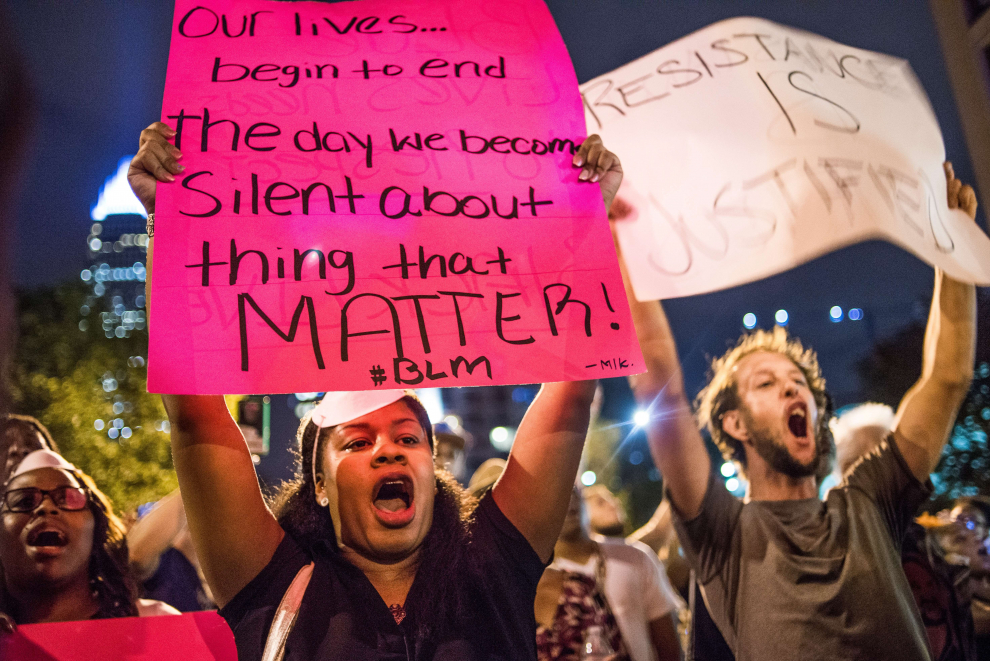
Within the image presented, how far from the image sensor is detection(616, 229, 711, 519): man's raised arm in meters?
1.81

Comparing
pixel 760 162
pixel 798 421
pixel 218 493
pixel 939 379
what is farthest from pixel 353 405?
pixel 939 379

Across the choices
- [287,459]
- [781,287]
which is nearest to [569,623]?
[287,459]

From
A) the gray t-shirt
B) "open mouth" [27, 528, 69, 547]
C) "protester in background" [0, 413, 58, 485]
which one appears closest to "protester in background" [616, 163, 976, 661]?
the gray t-shirt

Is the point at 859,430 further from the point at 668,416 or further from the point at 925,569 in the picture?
the point at 668,416

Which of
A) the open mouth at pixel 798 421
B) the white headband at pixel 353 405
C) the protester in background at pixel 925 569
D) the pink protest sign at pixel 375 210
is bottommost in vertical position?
the protester in background at pixel 925 569

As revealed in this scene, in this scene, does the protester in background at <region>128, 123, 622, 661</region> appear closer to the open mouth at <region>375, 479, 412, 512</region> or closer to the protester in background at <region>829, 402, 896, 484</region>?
the open mouth at <region>375, 479, 412, 512</region>

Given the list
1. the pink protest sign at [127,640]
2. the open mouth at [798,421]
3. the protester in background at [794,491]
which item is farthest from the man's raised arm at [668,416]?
the pink protest sign at [127,640]

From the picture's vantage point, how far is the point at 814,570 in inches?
67.1

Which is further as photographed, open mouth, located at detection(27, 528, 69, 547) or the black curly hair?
open mouth, located at detection(27, 528, 69, 547)

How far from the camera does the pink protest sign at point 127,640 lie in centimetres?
143

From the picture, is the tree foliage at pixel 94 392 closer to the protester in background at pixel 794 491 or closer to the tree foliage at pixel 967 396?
the protester in background at pixel 794 491

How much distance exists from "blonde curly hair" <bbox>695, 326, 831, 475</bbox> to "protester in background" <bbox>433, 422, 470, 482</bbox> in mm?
788

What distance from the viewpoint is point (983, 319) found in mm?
2182

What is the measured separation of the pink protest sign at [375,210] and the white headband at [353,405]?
219 millimetres
